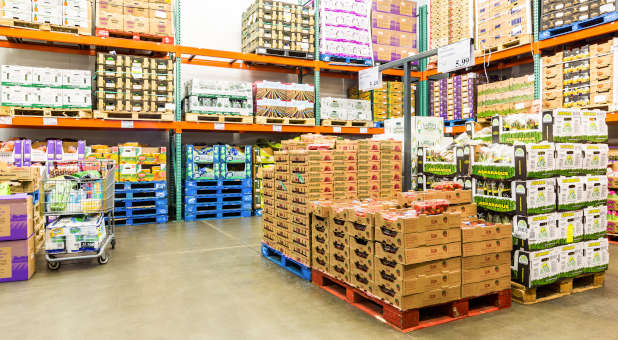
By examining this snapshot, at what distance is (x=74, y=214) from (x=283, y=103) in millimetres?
5330

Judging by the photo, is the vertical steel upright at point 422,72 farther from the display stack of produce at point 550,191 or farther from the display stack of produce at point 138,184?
the display stack of produce at point 550,191

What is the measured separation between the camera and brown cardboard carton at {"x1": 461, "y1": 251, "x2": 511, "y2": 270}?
3.35 meters

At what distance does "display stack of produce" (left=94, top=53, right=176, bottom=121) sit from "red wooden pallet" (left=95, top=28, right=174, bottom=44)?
1.32 ft

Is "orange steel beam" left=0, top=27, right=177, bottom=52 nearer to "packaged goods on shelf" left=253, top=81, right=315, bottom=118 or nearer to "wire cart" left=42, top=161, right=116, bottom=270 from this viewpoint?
"packaged goods on shelf" left=253, top=81, right=315, bottom=118

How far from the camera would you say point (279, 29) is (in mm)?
9375

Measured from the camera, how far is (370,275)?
3.40 m

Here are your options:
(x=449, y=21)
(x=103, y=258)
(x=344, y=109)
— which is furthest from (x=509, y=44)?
(x=103, y=258)

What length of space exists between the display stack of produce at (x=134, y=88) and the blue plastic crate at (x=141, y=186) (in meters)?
1.27

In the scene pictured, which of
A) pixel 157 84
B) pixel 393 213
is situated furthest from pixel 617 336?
pixel 157 84

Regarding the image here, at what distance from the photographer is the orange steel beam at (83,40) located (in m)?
7.29

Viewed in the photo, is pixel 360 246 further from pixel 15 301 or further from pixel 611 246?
pixel 611 246

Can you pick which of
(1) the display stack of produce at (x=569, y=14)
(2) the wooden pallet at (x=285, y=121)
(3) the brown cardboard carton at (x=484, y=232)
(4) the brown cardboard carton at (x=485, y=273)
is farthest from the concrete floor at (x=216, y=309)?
(2) the wooden pallet at (x=285, y=121)

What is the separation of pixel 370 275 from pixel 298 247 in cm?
125

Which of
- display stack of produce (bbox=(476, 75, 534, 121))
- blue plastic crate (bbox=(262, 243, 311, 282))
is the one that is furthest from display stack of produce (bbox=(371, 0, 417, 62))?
blue plastic crate (bbox=(262, 243, 311, 282))
